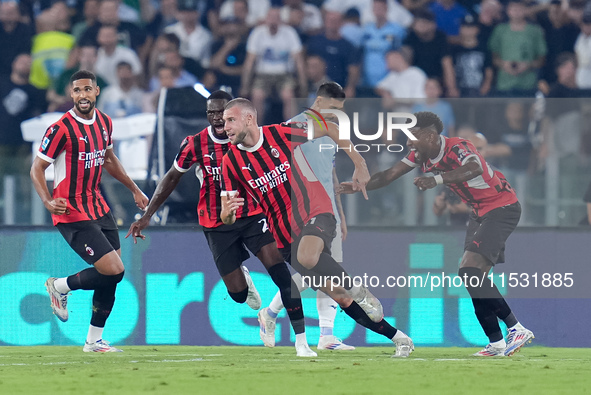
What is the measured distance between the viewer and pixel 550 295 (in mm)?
8719

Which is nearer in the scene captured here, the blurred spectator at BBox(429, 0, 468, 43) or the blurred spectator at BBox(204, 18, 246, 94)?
the blurred spectator at BBox(204, 18, 246, 94)

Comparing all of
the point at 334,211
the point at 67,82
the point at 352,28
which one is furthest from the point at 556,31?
the point at 67,82

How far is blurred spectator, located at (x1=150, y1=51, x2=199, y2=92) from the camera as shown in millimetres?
11234

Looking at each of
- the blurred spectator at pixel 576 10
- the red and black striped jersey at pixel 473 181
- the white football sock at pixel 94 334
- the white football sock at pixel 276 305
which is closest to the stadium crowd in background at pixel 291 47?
the blurred spectator at pixel 576 10

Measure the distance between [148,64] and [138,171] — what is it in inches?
103

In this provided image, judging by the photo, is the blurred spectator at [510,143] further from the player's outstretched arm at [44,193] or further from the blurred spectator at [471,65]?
the player's outstretched arm at [44,193]

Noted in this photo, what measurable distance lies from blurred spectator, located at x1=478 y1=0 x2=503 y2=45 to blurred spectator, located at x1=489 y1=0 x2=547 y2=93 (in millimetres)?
82

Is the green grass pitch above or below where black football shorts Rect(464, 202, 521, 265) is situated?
below

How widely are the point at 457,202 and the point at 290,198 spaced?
6.55ft

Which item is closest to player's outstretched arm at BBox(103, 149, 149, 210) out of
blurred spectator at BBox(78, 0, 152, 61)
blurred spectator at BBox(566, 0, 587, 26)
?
blurred spectator at BBox(78, 0, 152, 61)

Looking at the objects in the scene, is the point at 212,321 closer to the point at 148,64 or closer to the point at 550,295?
the point at 550,295

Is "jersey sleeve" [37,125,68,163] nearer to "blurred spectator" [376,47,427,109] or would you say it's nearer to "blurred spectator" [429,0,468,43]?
"blurred spectator" [376,47,427,109]

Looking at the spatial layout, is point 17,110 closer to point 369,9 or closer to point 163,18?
point 163,18

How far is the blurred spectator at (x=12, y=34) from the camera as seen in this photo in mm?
11281
